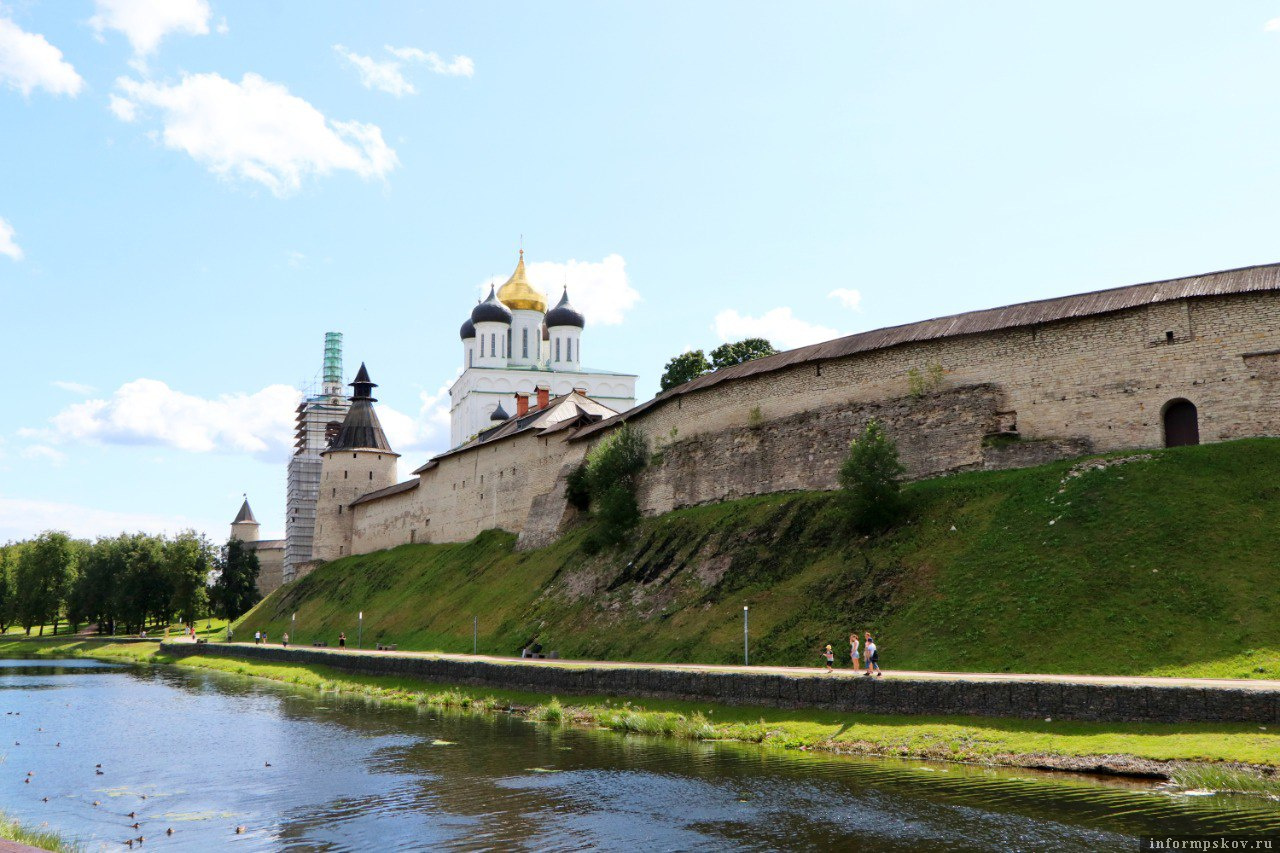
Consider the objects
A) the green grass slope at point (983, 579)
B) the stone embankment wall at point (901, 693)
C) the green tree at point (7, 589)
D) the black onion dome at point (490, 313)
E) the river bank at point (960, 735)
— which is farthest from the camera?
the black onion dome at point (490, 313)

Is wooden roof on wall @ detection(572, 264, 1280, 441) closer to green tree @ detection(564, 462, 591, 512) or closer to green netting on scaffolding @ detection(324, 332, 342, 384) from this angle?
green tree @ detection(564, 462, 591, 512)

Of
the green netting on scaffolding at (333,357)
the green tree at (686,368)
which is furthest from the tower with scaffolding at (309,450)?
the green tree at (686,368)

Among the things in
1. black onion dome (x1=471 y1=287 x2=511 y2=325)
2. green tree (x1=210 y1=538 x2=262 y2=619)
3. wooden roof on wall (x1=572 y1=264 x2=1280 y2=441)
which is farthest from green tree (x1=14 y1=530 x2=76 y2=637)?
wooden roof on wall (x1=572 y1=264 x2=1280 y2=441)

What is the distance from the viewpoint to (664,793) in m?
15.5

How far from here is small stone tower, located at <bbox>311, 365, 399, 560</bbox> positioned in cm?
6719

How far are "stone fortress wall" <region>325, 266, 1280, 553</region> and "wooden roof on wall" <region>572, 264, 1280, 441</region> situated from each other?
9cm

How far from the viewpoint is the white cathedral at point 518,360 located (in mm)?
81875

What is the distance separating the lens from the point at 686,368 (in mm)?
61594

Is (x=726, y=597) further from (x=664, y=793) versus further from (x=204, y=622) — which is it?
(x=204, y=622)

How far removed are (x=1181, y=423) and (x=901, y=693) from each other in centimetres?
1213

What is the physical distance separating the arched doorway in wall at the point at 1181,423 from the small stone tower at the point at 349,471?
168 feet

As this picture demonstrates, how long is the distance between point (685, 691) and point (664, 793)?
7.01 m

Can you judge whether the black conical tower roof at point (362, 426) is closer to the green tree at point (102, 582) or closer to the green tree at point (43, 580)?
the green tree at point (102, 582)

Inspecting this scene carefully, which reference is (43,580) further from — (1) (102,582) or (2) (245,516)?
(2) (245,516)
